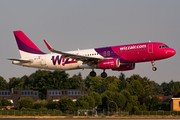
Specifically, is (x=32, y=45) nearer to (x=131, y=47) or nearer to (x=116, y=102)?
(x=131, y=47)

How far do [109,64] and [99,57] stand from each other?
111 inches

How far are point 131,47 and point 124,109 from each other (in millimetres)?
56365

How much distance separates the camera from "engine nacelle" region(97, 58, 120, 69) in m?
53.2

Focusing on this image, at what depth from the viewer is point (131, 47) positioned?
53.4m

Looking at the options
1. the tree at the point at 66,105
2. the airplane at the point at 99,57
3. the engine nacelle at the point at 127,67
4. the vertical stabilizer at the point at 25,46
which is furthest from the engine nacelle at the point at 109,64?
the tree at the point at 66,105

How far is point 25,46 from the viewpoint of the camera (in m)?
65.4

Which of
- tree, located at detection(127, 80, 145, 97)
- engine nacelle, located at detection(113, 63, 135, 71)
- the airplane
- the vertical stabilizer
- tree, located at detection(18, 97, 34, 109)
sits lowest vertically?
tree, located at detection(18, 97, 34, 109)

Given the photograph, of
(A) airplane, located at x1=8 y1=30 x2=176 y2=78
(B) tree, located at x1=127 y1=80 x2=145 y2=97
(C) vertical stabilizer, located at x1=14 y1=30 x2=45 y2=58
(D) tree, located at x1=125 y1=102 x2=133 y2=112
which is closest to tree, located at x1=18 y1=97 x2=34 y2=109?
(D) tree, located at x1=125 y1=102 x2=133 y2=112

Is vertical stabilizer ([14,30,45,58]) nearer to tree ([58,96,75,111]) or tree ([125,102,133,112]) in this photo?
tree ([58,96,75,111])

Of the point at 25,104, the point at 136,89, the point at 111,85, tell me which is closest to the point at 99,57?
the point at 25,104

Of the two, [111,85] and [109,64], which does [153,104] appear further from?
[109,64]

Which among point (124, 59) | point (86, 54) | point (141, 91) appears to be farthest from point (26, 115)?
point (141, 91)

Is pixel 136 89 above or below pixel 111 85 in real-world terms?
below

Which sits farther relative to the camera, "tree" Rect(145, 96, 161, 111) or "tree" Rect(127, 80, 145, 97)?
"tree" Rect(127, 80, 145, 97)
